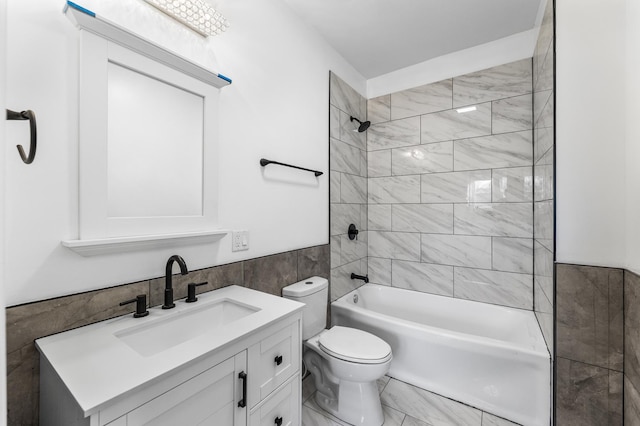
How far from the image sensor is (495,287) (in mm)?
2344

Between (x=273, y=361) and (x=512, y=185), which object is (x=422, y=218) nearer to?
(x=512, y=185)

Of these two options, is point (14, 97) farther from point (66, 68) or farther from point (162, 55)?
point (162, 55)

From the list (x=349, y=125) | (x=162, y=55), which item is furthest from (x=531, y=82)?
(x=162, y=55)

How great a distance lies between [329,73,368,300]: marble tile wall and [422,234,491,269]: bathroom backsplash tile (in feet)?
2.05

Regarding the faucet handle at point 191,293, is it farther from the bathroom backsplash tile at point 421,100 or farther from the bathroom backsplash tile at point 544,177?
the bathroom backsplash tile at point 421,100

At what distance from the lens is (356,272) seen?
2795 mm

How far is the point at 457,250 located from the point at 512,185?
2.29 feet

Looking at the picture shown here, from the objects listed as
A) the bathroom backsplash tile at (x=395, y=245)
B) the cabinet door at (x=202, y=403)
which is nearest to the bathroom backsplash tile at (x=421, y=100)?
the bathroom backsplash tile at (x=395, y=245)

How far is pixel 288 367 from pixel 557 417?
1468 mm

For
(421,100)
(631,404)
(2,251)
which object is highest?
(421,100)

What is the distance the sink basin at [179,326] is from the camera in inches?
42.3

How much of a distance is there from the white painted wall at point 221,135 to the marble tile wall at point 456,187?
775mm

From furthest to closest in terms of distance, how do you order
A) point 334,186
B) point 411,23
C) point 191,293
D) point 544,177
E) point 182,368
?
point 334,186 < point 411,23 < point 544,177 < point 191,293 < point 182,368

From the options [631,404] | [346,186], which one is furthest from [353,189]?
[631,404]
